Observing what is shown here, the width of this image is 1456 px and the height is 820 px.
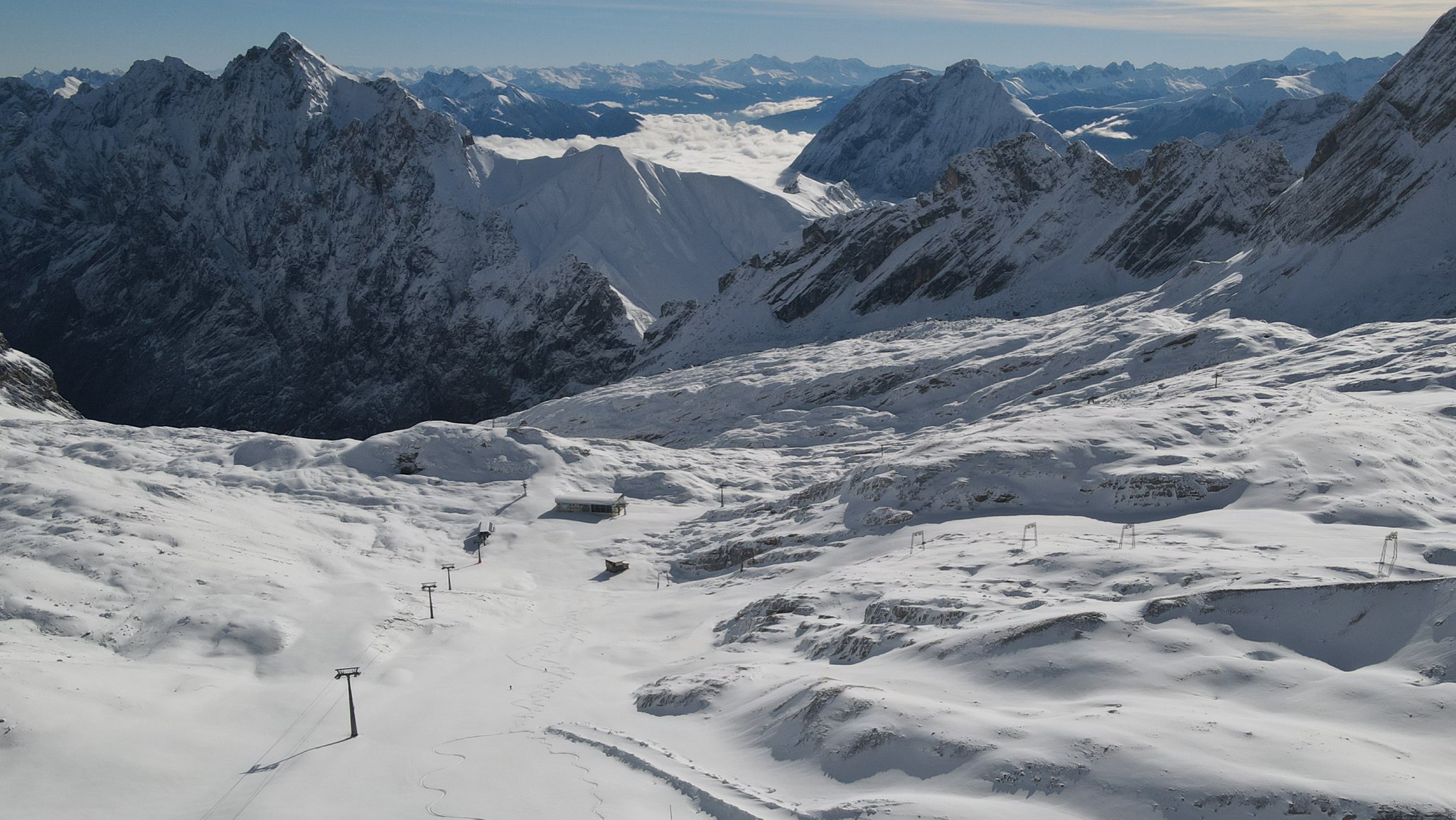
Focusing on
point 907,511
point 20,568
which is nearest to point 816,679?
point 907,511

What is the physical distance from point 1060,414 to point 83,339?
21042cm

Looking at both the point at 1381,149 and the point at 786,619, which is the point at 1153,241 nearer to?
the point at 1381,149

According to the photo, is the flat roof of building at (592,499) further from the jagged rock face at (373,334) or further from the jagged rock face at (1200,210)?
the jagged rock face at (373,334)

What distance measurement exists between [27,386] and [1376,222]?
128 metres

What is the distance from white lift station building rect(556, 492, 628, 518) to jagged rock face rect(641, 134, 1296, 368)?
6664cm

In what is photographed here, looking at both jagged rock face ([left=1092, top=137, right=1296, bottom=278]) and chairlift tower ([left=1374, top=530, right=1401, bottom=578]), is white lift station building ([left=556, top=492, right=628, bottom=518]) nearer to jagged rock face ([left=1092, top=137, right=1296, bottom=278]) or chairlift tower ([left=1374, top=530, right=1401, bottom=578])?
chairlift tower ([left=1374, top=530, right=1401, bottom=578])

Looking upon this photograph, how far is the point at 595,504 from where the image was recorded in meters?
64.4

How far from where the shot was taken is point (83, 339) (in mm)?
198750

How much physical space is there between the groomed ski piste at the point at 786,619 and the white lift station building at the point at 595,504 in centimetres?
Result: 113

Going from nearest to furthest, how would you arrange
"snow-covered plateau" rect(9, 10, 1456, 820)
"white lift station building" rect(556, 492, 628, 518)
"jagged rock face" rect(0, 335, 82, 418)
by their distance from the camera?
"snow-covered plateau" rect(9, 10, 1456, 820) → "white lift station building" rect(556, 492, 628, 518) → "jagged rock face" rect(0, 335, 82, 418)

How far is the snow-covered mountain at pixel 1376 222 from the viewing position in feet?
257

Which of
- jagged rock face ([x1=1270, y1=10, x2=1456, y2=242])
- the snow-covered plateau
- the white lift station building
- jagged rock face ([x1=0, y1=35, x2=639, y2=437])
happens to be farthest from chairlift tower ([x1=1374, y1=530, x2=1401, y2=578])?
jagged rock face ([x1=0, y1=35, x2=639, y2=437])

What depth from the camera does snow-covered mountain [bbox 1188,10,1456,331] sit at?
78188 millimetres

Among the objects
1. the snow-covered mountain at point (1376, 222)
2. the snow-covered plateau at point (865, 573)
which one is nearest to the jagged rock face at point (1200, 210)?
the snow-covered plateau at point (865, 573)
